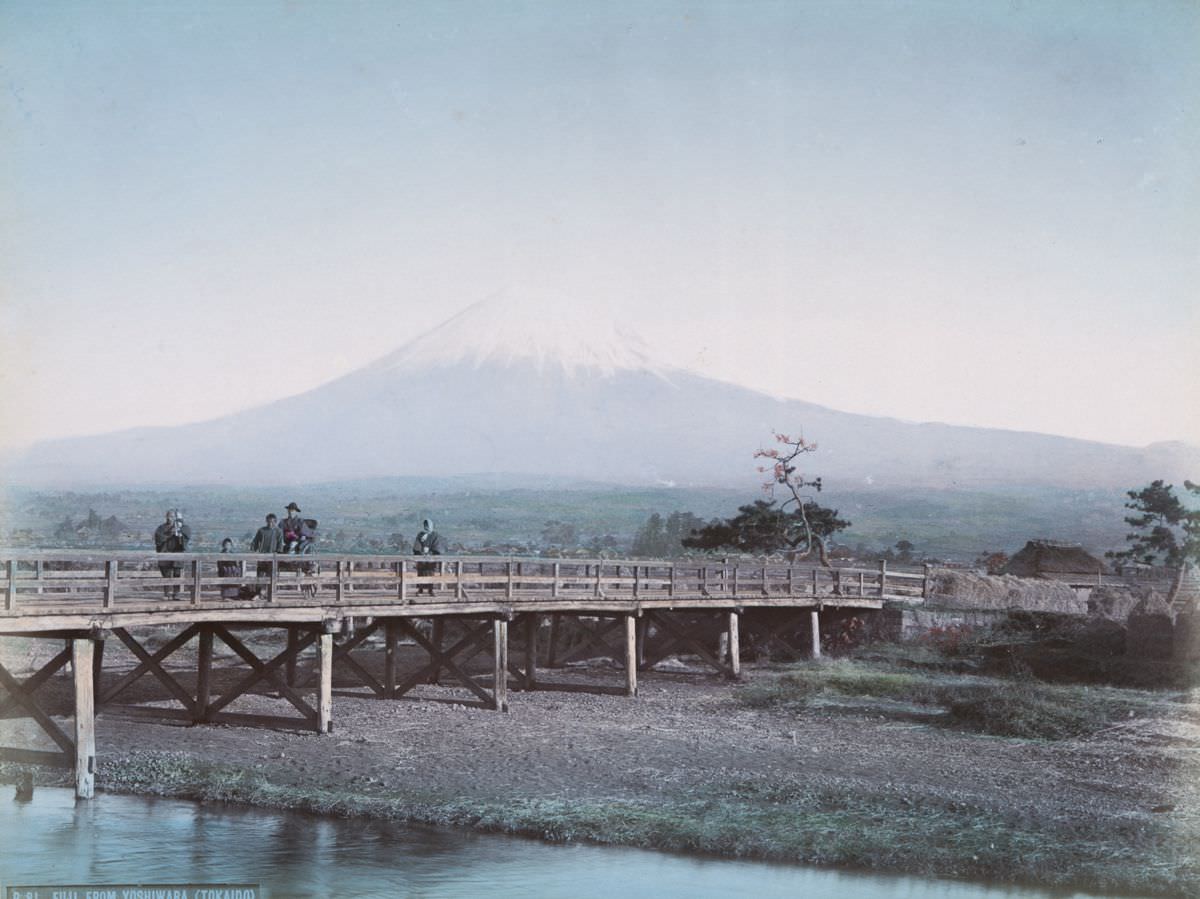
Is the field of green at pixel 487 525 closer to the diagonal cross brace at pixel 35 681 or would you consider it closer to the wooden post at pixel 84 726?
the diagonal cross brace at pixel 35 681

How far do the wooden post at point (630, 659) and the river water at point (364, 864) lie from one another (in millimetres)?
13342

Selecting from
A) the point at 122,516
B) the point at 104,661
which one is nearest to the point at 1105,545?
the point at 122,516

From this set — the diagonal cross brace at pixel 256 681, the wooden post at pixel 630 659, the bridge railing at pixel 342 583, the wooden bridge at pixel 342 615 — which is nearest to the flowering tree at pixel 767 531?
the wooden bridge at pixel 342 615

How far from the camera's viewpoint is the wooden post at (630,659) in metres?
34.2

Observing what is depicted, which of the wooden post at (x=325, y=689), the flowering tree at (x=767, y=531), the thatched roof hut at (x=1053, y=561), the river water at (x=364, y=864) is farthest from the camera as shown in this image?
the flowering tree at (x=767, y=531)

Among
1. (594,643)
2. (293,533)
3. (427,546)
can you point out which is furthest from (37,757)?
(594,643)

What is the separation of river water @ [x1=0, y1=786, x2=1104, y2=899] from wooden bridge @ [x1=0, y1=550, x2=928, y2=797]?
93.3 inches

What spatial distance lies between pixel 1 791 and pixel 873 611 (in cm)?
2647

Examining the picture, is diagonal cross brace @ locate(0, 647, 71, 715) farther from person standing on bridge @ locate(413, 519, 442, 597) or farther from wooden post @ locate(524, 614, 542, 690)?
wooden post @ locate(524, 614, 542, 690)

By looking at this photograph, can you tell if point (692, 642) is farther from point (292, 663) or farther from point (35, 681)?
point (35, 681)

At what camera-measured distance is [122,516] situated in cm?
15112

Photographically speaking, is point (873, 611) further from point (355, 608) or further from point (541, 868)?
point (541, 868)

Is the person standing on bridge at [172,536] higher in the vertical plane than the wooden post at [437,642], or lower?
higher

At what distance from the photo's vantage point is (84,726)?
22078 millimetres
